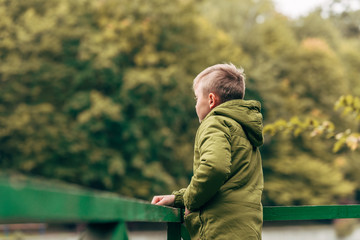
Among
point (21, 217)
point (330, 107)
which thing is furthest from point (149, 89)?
point (21, 217)

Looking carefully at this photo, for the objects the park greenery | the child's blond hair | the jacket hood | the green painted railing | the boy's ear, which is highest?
the park greenery

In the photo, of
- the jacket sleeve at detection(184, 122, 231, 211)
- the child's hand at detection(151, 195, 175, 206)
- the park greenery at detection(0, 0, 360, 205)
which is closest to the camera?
the jacket sleeve at detection(184, 122, 231, 211)

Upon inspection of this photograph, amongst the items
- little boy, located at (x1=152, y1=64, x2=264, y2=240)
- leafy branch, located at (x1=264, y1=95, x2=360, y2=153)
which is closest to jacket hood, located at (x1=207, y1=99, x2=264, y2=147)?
little boy, located at (x1=152, y1=64, x2=264, y2=240)

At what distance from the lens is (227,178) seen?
2.12 m

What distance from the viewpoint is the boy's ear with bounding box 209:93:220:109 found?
2.38m

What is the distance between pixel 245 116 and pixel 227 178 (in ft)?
0.93

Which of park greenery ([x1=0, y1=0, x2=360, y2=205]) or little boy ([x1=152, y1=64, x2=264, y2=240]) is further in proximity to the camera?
park greenery ([x1=0, y1=0, x2=360, y2=205])

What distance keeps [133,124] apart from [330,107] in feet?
41.9

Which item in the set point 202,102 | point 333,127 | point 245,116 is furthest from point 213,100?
point 333,127

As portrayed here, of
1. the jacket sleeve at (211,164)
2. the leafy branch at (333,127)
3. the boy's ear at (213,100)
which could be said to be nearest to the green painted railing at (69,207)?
the jacket sleeve at (211,164)

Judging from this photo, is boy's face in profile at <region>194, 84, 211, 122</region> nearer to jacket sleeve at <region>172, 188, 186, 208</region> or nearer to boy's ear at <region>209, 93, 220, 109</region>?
boy's ear at <region>209, 93, 220, 109</region>

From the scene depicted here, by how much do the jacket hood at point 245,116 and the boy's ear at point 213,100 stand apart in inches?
4.1

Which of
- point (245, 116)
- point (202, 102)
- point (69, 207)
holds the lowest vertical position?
point (69, 207)

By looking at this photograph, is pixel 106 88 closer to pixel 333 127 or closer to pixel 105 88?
pixel 105 88
